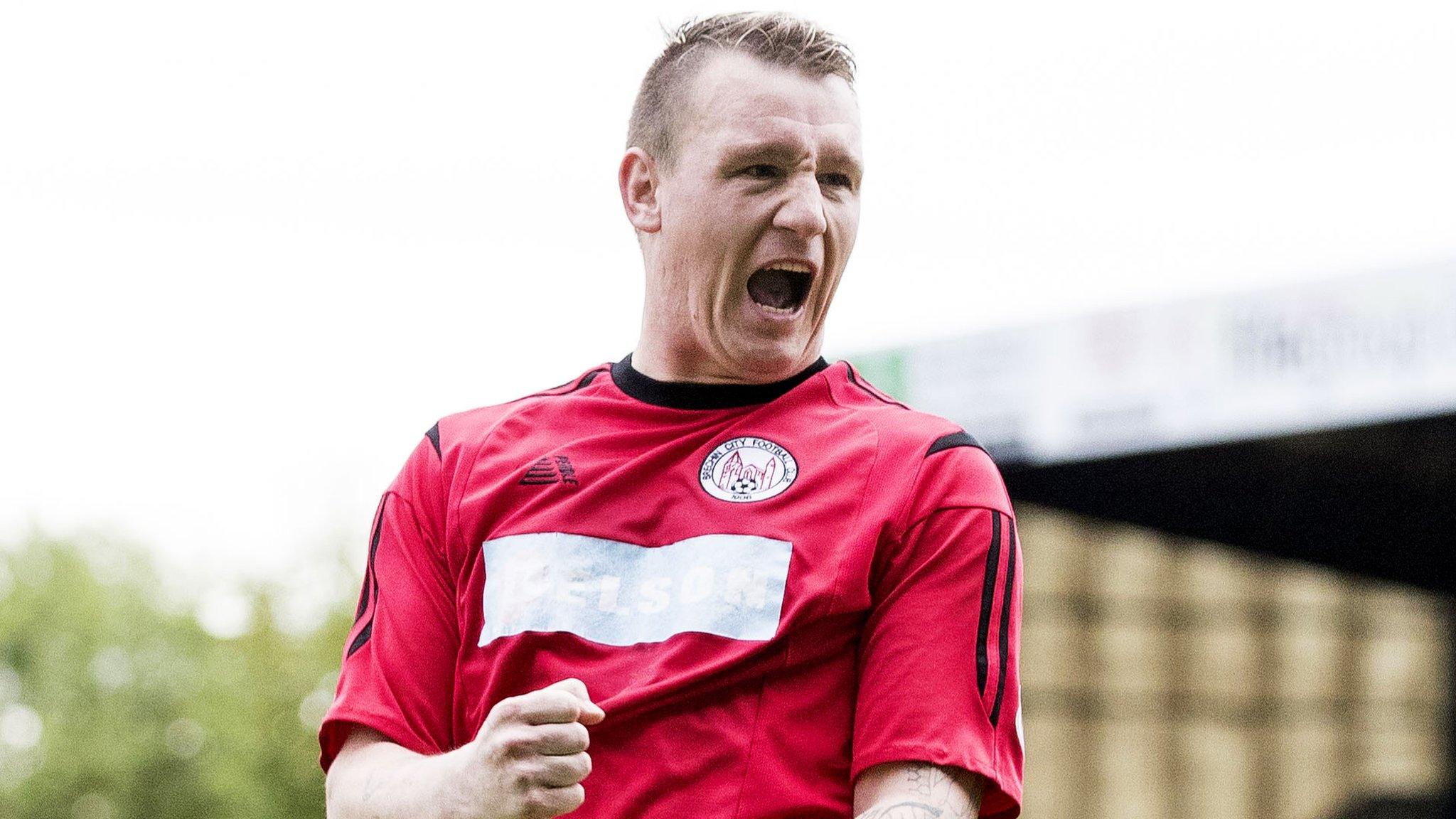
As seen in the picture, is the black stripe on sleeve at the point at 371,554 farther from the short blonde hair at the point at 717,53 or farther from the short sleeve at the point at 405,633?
the short blonde hair at the point at 717,53

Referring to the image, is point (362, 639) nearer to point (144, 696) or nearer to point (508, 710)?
point (508, 710)

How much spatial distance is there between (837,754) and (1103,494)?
7027mm

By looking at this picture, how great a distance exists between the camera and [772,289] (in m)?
2.59

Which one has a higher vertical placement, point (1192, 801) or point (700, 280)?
point (700, 280)

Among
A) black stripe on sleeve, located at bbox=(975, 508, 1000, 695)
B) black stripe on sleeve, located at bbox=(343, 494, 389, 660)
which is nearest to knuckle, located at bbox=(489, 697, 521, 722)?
black stripe on sleeve, located at bbox=(343, 494, 389, 660)

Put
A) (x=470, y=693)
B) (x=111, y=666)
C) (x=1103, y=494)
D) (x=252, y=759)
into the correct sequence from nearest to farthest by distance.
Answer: (x=470, y=693) < (x=1103, y=494) < (x=252, y=759) < (x=111, y=666)

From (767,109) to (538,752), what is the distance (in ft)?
3.21

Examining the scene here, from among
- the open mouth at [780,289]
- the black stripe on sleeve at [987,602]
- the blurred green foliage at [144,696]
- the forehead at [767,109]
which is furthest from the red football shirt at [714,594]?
the blurred green foliage at [144,696]

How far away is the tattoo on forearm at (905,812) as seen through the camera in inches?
84.8

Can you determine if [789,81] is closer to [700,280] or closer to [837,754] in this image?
[700,280]

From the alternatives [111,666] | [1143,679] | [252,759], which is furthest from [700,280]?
[111,666]

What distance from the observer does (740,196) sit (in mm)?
2494

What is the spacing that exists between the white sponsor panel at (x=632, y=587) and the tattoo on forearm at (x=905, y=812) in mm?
265

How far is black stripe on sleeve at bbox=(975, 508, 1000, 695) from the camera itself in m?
2.26
